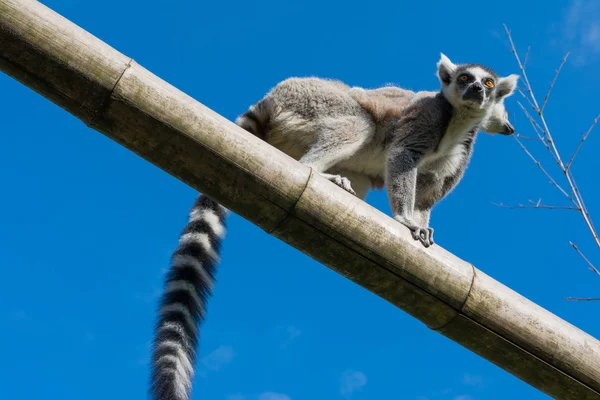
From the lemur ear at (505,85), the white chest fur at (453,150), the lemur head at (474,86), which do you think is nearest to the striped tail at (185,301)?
the white chest fur at (453,150)

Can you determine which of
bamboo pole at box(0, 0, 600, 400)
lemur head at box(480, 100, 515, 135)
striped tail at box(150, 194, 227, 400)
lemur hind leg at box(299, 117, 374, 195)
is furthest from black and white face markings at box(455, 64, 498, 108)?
bamboo pole at box(0, 0, 600, 400)

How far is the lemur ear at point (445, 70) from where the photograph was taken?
675cm

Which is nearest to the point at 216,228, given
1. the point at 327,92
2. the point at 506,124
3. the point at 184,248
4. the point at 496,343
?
the point at 184,248

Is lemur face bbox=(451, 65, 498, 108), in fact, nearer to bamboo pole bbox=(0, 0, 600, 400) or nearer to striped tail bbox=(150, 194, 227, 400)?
striped tail bbox=(150, 194, 227, 400)

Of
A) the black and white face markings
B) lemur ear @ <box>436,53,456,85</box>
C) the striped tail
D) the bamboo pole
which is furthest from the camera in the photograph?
lemur ear @ <box>436,53,456,85</box>

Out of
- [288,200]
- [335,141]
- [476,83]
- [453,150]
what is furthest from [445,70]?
[288,200]

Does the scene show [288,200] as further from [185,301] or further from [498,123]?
[498,123]

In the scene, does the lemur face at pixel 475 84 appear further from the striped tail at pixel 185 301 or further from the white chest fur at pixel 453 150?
the striped tail at pixel 185 301

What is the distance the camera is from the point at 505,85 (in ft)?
22.1

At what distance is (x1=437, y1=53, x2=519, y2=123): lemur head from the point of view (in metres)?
6.26

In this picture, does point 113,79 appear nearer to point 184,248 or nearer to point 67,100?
point 67,100

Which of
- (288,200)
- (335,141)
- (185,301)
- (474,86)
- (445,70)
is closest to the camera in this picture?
(288,200)

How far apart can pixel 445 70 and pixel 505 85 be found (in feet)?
1.98

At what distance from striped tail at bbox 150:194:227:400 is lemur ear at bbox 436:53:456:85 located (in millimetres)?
2791
